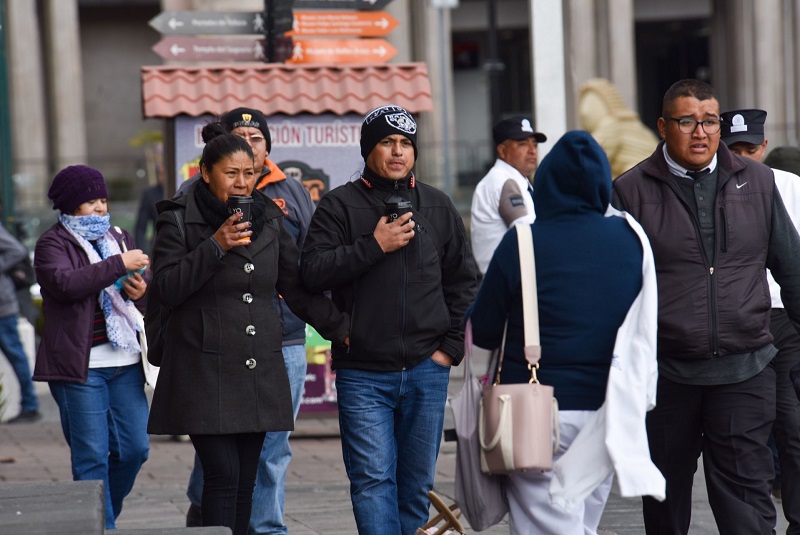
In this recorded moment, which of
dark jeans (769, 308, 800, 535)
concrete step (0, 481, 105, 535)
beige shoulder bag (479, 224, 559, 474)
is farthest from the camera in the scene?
dark jeans (769, 308, 800, 535)

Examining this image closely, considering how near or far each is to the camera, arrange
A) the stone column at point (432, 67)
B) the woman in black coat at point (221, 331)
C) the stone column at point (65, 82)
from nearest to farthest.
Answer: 1. the woman in black coat at point (221, 331)
2. the stone column at point (432, 67)
3. the stone column at point (65, 82)

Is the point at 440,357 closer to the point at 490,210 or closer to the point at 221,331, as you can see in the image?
the point at 221,331

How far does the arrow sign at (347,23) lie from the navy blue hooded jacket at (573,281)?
5882 mm

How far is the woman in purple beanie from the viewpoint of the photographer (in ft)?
21.7

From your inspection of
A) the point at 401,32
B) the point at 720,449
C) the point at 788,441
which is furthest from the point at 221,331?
the point at 401,32

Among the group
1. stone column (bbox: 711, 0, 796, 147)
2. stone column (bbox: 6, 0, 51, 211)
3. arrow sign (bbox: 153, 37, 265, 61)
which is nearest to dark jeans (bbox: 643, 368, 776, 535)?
arrow sign (bbox: 153, 37, 265, 61)

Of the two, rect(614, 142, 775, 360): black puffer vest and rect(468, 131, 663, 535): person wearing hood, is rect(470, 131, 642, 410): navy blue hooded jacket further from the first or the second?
rect(614, 142, 775, 360): black puffer vest

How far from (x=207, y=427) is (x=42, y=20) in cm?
3554

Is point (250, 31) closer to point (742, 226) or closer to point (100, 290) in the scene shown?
point (100, 290)

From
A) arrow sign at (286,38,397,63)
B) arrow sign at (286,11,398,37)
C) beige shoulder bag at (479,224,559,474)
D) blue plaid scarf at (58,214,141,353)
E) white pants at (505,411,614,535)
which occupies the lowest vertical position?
white pants at (505,411,614,535)

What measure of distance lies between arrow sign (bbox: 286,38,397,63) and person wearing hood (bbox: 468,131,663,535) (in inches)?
236

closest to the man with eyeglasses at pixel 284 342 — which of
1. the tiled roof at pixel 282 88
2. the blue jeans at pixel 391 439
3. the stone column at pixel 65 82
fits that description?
the blue jeans at pixel 391 439

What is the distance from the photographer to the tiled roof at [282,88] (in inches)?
385

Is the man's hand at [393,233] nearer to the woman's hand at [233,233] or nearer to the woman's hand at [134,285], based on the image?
the woman's hand at [233,233]
